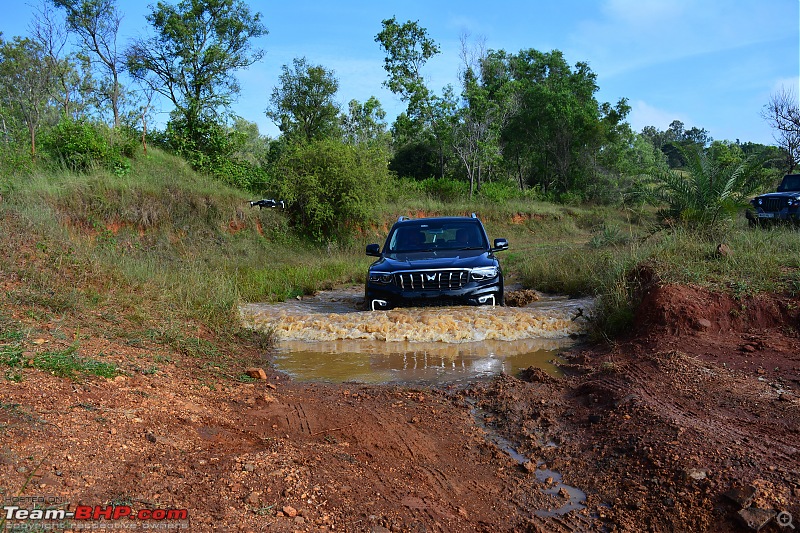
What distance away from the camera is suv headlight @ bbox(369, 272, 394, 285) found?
873cm

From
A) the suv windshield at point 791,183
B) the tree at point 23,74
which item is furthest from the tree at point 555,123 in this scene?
the tree at point 23,74

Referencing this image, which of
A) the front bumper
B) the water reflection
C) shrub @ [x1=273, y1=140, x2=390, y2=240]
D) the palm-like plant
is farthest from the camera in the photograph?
shrub @ [x1=273, y1=140, x2=390, y2=240]

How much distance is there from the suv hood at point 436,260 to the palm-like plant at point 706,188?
18.1 feet

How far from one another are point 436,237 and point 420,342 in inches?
95.2

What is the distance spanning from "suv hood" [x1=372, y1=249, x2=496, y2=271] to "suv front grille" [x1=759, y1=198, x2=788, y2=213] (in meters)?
14.3

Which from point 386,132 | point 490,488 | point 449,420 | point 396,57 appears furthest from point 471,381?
point 386,132

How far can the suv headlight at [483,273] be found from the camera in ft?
28.1

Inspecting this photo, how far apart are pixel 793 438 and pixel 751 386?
1356mm

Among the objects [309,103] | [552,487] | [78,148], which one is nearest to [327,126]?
[309,103]

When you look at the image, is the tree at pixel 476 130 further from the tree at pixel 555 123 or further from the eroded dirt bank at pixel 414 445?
the eroded dirt bank at pixel 414 445

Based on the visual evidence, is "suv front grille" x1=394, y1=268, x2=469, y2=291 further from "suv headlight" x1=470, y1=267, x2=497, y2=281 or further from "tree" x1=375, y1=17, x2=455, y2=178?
"tree" x1=375, y1=17, x2=455, y2=178

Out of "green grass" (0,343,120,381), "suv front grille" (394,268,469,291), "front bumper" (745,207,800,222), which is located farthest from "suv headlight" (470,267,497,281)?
"front bumper" (745,207,800,222)

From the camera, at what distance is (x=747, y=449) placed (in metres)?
3.77

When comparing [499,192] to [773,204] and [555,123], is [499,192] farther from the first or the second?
[773,204]
